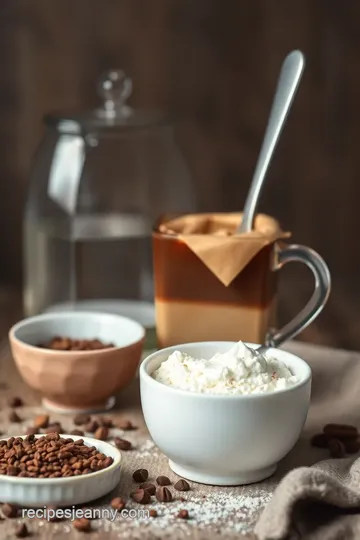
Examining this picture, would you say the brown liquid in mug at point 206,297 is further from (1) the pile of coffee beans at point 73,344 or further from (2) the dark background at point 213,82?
(2) the dark background at point 213,82

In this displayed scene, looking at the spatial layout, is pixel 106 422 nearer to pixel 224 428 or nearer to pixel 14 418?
pixel 14 418

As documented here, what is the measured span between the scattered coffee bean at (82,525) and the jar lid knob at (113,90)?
83 centimetres

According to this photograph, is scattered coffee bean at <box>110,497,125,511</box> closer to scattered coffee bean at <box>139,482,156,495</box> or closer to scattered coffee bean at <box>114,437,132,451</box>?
scattered coffee bean at <box>139,482,156,495</box>

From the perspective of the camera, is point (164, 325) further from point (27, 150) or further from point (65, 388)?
point (27, 150)

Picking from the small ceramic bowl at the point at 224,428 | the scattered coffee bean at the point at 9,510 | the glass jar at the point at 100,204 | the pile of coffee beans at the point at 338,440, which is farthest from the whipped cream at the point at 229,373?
the glass jar at the point at 100,204

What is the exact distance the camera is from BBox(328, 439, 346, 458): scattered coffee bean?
4.07 feet

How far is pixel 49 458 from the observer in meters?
1.11

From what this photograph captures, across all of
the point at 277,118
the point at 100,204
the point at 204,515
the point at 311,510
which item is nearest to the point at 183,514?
the point at 204,515

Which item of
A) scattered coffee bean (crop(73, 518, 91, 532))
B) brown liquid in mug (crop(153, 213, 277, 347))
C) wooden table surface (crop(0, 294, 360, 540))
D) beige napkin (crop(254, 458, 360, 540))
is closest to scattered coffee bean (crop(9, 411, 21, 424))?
wooden table surface (crop(0, 294, 360, 540))

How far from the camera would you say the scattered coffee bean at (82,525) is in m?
1.03

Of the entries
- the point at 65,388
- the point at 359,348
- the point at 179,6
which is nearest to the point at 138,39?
the point at 179,6

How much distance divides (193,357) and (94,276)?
536mm

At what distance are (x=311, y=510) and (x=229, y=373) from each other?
18 centimetres

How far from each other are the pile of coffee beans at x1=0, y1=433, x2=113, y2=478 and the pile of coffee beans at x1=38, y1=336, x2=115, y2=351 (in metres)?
0.26
